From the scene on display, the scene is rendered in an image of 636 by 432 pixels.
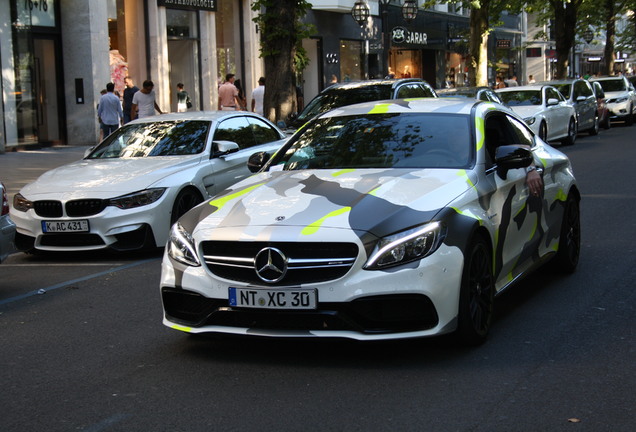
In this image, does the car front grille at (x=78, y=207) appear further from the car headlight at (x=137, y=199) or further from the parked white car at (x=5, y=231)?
the parked white car at (x=5, y=231)

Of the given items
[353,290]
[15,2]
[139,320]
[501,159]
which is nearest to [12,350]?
[139,320]

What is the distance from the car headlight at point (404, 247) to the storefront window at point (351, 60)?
3623 cm

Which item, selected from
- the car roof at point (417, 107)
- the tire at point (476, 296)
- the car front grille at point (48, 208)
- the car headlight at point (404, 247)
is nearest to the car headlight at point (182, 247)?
the car headlight at point (404, 247)

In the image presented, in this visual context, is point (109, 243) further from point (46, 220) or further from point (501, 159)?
point (501, 159)

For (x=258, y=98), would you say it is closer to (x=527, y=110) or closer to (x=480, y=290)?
(x=527, y=110)

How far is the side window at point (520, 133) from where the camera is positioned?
7676mm

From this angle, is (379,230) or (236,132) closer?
(379,230)

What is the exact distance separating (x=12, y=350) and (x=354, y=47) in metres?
37.9

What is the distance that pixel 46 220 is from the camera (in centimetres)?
1008

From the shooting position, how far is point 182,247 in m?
5.87

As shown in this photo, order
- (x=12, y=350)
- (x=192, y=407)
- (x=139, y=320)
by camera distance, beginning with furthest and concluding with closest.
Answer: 1. (x=139, y=320)
2. (x=12, y=350)
3. (x=192, y=407)

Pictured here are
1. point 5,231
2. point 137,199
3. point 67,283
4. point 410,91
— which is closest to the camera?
point 5,231

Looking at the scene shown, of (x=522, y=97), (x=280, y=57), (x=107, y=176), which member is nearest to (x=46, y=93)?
(x=280, y=57)

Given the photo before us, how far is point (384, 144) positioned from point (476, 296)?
1434 millimetres
